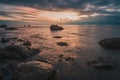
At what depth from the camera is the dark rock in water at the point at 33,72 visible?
1564cm

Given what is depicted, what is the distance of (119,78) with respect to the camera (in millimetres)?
17141

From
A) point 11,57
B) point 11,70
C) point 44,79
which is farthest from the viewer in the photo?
point 11,57

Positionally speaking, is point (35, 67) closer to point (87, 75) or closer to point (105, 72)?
point (87, 75)

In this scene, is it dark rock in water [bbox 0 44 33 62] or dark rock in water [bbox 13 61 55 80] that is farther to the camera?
dark rock in water [bbox 0 44 33 62]

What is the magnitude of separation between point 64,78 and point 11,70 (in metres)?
5.69

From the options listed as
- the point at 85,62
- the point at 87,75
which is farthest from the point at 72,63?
the point at 87,75

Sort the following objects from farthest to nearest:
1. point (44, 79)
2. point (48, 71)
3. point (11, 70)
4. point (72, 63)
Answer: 1. point (72, 63)
2. point (11, 70)
3. point (48, 71)
4. point (44, 79)

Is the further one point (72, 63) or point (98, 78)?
point (72, 63)

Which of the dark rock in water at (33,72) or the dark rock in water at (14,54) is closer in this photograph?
the dark rock in water at (33,72)

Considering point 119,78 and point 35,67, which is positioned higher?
point 35,67

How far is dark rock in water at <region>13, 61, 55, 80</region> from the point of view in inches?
616

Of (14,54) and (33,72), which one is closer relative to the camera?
(33,72)

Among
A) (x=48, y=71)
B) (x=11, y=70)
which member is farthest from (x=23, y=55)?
(x=48, y=71)

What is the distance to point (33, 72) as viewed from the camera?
53.2 feet
